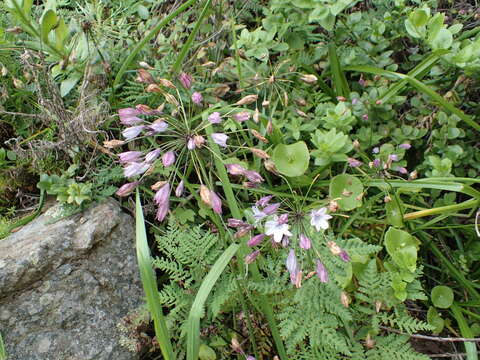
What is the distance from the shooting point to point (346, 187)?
2287 millimetres

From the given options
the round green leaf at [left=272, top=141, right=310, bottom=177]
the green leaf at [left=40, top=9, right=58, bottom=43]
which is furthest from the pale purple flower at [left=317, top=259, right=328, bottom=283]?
the green leaf at [left=40, top=9, right=58, bottom=43]

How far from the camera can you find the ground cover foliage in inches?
77.8

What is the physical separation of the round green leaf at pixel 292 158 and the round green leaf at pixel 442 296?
3.06 feet

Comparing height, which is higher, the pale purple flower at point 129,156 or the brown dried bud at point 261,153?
the pale purple flower at point 129,156

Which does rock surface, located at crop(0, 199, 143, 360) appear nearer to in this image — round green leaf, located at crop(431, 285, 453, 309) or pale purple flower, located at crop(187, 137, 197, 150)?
pale purple flower, located at crop(187, 137, 197, 150)

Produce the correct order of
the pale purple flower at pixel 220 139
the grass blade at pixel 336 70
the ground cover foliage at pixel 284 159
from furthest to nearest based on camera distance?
1. the grass blade at pixel 336 70
2. the ground cover foliage at pixel 284 159
3. the pale purple flower at pixel 220 139

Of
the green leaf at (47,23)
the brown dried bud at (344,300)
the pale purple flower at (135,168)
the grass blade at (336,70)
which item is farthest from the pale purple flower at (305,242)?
the green leaf at (47,23)

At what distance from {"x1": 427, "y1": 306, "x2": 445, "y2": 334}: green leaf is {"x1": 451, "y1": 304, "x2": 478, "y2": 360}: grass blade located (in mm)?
82

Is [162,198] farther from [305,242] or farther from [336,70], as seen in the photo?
[336,70]

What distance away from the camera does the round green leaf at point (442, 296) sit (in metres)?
2.23

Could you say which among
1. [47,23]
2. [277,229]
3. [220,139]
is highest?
[47,23]

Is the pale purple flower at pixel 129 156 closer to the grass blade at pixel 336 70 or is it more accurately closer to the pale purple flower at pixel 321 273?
the pale purple flower at pixel 321 273

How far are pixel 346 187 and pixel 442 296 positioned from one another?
2.48 ft

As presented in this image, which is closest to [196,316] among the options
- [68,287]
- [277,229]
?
[277,229]
